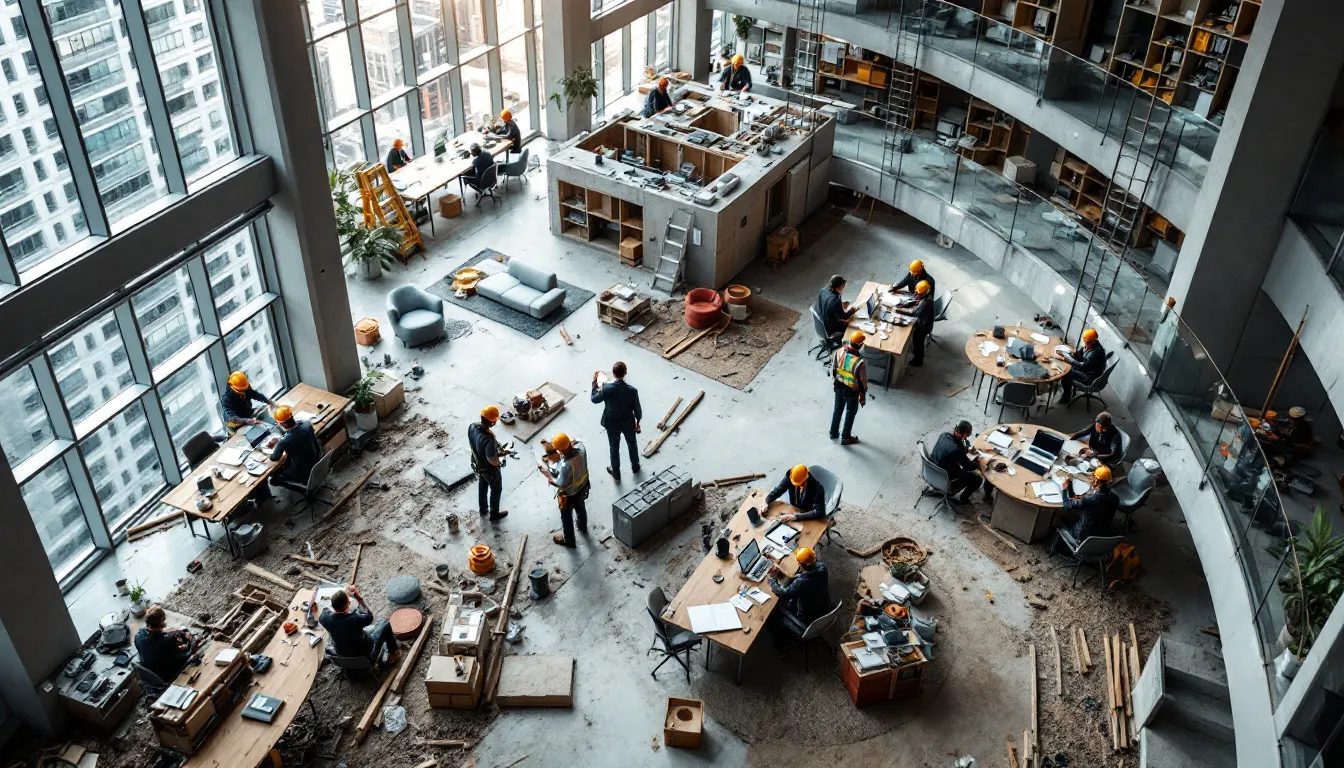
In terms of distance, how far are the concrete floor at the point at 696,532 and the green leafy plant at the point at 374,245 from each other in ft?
1.22

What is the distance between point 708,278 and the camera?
61.0 feet

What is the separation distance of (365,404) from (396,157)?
722 centimetres

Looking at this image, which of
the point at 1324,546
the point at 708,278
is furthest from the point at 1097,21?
the point at 1324,546

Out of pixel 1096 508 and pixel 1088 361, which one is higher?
pixel 1088 361

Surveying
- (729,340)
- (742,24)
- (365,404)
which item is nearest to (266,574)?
(365,404)

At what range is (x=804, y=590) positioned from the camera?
36.6 feet

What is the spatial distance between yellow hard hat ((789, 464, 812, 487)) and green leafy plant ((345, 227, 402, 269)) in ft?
32.6

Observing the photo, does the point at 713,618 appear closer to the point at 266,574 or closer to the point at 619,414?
the point at 619,414

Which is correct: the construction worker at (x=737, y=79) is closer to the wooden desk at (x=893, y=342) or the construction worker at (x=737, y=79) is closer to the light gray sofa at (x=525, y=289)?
the light gray sofa at (x=525, y=289)

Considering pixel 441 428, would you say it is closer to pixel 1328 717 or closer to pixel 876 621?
pixel 876 621

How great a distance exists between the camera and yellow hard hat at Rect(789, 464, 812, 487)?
12.2m

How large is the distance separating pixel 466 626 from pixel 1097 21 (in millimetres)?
16304

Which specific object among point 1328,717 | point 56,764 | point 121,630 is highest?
point 1328,717

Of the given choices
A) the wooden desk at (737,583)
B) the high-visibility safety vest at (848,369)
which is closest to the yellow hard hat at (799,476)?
the wooden desk at (737,583)
